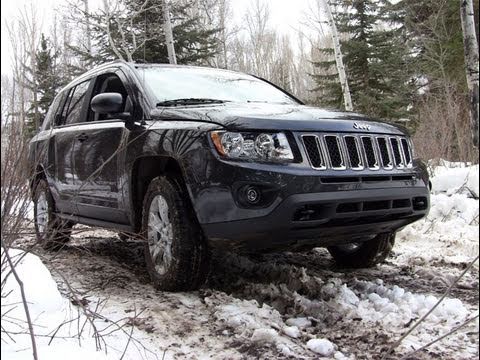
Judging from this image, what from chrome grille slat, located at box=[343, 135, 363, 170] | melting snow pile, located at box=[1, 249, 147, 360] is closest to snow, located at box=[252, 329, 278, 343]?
melting snow pile, located at box=[1, 249, 147, 360]

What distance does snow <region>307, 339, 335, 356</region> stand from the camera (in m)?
2.64

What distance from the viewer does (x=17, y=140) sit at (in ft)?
6.93

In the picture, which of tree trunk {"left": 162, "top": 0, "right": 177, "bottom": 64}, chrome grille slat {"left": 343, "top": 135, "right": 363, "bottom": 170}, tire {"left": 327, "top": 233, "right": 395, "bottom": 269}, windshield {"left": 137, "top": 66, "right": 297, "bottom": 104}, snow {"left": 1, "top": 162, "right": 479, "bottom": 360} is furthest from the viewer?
tree trunk {"left": 162, "top": 0, "right": 177, "bottom": 64}

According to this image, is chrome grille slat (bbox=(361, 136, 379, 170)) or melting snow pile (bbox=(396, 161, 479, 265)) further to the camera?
melting snow pile (bbox=(396, 161, 479, 265))

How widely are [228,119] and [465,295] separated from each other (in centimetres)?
193

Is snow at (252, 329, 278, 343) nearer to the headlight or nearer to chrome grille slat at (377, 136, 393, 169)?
the headlight

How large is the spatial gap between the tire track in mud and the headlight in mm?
967

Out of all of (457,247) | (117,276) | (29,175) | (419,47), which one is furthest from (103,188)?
(419,47)

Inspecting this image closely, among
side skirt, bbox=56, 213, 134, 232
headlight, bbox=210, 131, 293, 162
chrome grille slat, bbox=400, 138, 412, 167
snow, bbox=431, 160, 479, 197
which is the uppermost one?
headlight, bbox=210, 131, 293, 162

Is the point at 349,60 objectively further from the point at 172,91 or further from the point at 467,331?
the point at 467,331

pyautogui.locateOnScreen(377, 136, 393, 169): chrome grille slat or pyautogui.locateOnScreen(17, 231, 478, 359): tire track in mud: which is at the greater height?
pyautogui.locateOnScreen(377, 136, 393, 169): chrome grille slat

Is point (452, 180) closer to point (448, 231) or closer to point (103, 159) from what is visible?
point (448, 231)

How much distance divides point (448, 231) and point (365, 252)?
1.59 m

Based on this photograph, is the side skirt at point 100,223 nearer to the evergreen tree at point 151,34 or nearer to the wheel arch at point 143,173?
the wheel arch at point 143,173
